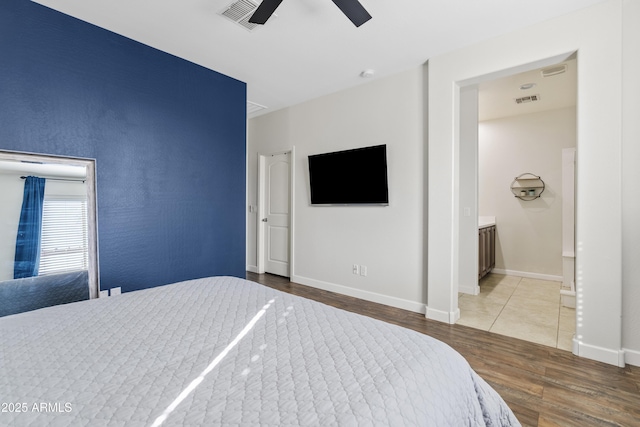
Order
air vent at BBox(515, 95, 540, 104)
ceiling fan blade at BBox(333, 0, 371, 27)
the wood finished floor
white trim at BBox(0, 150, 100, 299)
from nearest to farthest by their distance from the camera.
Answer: the wood finished floor < ceiling fan blade at BBox(333, 0, 371, 27) < white trim at BBox(0, 150, 100, 299) < air vent at BBox(515, 95, 540, 104)

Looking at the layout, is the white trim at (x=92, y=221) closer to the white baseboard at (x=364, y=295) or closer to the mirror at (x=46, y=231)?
the mirror at (x=46, y=231)

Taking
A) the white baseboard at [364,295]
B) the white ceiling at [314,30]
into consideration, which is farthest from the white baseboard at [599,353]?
the white ceiling at [314,30]

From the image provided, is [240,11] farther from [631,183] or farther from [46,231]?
[631,183]

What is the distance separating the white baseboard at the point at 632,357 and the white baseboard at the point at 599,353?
0.04 m

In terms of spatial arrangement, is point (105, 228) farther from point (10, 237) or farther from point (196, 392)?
point (196, 392)

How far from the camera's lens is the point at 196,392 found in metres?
0.84

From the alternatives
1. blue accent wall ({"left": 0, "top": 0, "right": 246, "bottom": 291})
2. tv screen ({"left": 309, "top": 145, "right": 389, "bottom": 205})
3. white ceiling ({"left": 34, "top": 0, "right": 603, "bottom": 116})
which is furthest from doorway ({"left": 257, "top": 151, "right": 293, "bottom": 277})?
white ceiling ({"left": 34, "top": 0, "right": 603, "bottom": 116})

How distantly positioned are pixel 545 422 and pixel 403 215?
2.12 metres

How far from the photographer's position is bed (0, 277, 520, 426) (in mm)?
758

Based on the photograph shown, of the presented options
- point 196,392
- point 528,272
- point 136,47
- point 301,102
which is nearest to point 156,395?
point 196,392

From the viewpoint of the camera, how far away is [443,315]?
301cm

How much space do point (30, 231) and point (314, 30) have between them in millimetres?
2773

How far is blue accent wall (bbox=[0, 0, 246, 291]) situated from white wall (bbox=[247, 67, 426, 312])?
0.99m

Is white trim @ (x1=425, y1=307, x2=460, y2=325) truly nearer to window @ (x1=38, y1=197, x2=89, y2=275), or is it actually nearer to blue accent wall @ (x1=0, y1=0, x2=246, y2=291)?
blue accent wall @ (x1=0, y1=0, x2=246, y2=291)
